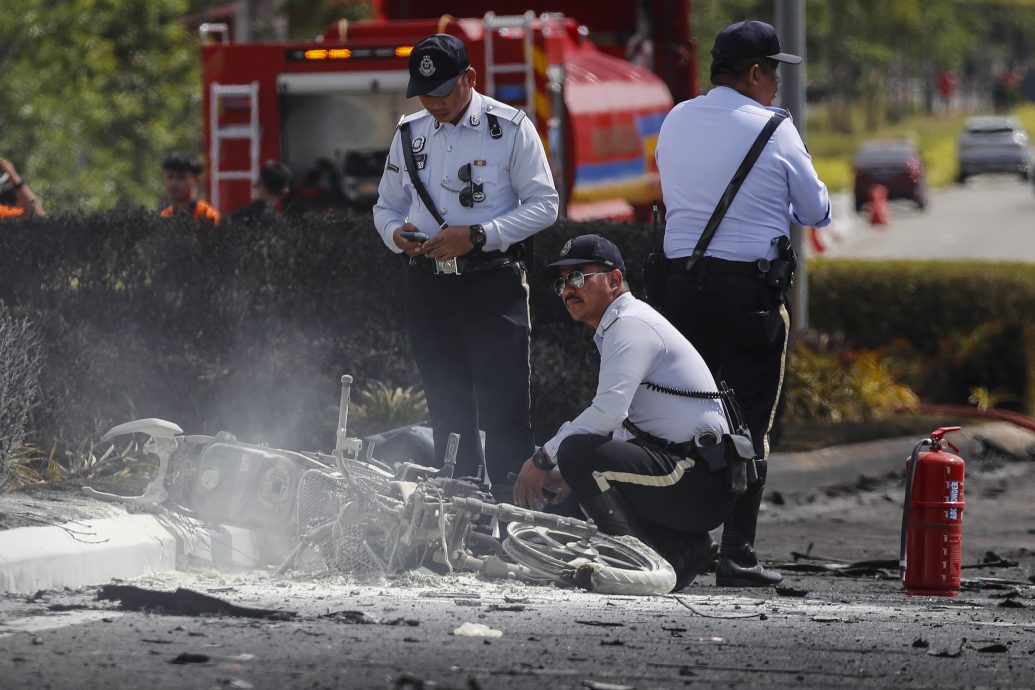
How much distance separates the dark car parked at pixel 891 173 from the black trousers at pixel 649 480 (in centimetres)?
4059

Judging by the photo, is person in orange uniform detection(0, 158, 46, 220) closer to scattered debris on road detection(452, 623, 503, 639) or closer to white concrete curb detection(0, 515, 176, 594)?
white concrete curb detection(0, 515, 176, 594)

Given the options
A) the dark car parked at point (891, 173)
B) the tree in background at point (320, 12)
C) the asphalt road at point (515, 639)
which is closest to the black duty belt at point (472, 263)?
the asphalt road at point (515, 639)

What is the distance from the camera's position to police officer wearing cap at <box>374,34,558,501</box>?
24.4 feet

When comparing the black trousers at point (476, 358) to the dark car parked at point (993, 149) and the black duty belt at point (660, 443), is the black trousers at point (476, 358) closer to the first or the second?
the black duty belt at point (660, 443)

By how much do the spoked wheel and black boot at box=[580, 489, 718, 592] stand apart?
0.07 metres

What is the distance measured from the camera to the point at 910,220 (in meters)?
45.5

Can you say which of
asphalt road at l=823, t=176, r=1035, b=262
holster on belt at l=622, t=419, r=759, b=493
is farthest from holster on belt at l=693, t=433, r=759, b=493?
asphalt road at l=823, t=176, r=1035, b=262

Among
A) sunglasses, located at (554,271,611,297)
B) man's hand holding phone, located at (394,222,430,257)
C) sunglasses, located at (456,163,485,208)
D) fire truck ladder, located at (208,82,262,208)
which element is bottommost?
sunglasses, located at (554,271,611,297)

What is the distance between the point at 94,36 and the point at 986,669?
21983mm

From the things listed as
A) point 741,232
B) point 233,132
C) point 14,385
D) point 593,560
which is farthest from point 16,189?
point 593,560

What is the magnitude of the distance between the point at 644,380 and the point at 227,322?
3.34 metres

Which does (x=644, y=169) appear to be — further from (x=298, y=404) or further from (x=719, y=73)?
(x=719, y=73)

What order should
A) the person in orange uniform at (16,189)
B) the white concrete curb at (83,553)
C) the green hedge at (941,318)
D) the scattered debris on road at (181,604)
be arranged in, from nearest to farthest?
1. the scattered debris on road at (181,604)
2. the white concrete curb at (83,553)
3. the person in orange uniform at (16,189)
4. the green hedge at (941,318)

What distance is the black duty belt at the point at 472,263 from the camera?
7535mm
